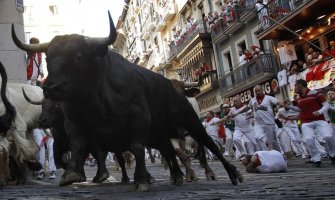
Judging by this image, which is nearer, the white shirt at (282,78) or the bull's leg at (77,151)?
the bull's leg at (77,151)

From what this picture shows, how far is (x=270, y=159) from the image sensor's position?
9.58 meters

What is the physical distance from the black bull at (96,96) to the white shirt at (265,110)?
24.4 ft

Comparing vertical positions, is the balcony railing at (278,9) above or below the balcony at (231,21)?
below

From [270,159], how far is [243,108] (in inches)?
192

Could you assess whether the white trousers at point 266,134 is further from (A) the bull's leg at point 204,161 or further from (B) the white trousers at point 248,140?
(A) the bull's leg at point 204,161

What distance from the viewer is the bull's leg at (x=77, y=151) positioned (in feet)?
18.0

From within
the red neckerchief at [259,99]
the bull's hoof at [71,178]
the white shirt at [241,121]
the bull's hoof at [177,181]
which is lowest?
the bull's hoof at [177,181]

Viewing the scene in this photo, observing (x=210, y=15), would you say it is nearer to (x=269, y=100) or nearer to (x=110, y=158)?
(x=110, y=158)

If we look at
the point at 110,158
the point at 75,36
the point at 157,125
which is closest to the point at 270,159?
the point at 157,125

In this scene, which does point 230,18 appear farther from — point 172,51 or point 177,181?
point 177,181

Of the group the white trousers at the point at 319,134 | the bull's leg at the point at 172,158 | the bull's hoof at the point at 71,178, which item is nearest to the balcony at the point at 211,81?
the white trousers at the point at 319,134

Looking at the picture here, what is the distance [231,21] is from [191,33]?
7.00 metres

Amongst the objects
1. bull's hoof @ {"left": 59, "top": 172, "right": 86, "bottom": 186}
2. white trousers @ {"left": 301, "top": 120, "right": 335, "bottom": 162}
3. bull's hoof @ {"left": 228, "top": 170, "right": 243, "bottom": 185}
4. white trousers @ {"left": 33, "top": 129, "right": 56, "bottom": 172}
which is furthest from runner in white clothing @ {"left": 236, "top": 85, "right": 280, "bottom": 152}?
bull's hoof @ {"left": 59, "top": 172, "right": 86, "bottom": 186}

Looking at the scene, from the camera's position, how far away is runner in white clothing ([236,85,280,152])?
13305mm
